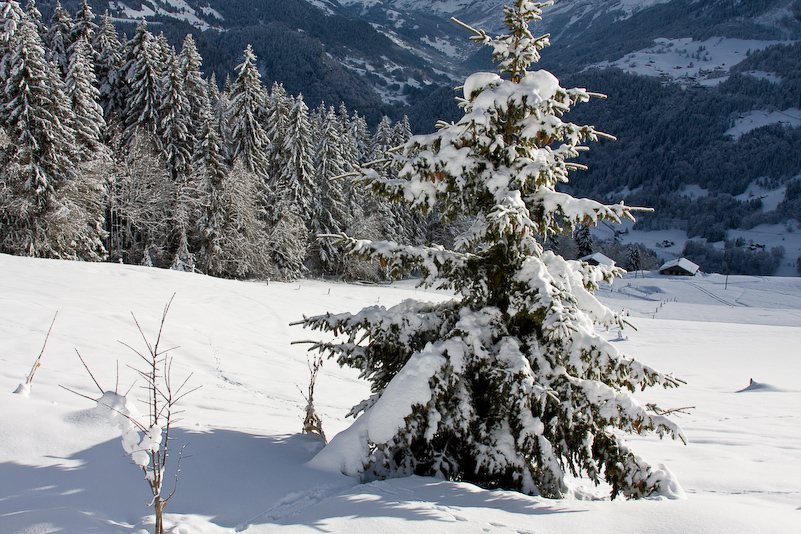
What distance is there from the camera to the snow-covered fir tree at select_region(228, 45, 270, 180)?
3300 cm

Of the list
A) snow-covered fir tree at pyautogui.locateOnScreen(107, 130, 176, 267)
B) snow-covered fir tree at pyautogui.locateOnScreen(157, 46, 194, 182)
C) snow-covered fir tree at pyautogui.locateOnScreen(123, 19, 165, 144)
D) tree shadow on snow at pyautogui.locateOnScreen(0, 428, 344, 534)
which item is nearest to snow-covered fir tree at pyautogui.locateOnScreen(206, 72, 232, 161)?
snow-covered fir tree at pyautogui.locateOnScreen(157, 46, 194, 182)

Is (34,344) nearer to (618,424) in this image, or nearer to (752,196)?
(618,424)

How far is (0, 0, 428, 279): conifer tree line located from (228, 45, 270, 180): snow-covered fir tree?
3.6 inches

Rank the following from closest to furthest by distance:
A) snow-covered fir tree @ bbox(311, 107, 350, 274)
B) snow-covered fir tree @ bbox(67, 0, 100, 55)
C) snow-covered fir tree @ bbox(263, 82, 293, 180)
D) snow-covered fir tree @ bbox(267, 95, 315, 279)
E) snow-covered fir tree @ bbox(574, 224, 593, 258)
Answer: snow-covered fir tree @ bbox(67, 0, 100, 55), snow-covered fir tree @ bbox(267, 95, 315, 279), snow-covered fir tree @ bbox(263, 82, 293, 180), snow-covered fir tree @ bbox(311, 107, 350, 274), snow-covered fir tree @ bbox(574, 224, 593, 258)

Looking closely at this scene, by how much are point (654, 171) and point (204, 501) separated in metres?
200

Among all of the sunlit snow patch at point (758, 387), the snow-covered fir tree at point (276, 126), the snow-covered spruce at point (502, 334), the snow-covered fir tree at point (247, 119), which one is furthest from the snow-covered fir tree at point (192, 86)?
the sunlit snow patch at point (758, 387)

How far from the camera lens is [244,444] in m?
5.34

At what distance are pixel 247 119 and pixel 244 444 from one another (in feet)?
106

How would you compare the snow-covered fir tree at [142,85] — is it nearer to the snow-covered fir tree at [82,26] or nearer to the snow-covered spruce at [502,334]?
the snow-covered fir tree at [82,26]

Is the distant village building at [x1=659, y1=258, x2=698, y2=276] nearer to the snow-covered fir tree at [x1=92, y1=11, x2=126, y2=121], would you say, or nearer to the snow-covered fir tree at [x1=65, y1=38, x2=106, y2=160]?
the snow-covered fir tree at [x1=92, y1=11, x2=126, y2=121]

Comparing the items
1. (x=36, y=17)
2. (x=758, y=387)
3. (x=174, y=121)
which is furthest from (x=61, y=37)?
(x=758, y=387)

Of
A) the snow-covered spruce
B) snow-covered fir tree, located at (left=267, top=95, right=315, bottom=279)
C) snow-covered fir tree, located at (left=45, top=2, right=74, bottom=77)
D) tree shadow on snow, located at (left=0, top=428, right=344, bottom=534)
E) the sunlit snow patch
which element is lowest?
the sunlit snow patch

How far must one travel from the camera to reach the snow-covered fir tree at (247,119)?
33.0 m

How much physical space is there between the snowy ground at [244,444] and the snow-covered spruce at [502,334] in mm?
403
